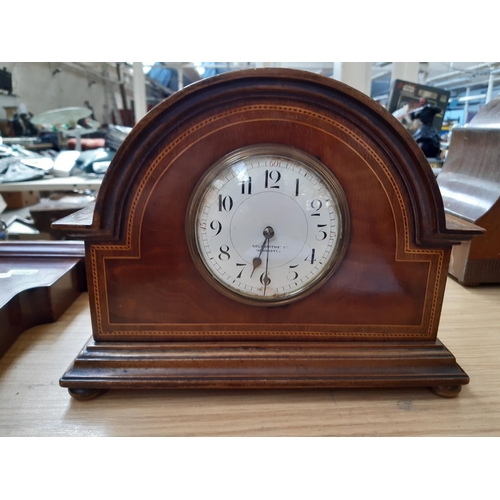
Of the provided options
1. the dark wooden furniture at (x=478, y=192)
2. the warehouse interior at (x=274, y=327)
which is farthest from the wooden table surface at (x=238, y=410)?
the dark wooden furniture at (x=478, y=192)

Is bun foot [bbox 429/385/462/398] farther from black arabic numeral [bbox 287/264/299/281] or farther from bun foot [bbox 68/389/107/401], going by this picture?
bun foot [bbox 68/389/107/401]

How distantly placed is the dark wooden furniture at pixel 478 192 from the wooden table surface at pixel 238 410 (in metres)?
0.41

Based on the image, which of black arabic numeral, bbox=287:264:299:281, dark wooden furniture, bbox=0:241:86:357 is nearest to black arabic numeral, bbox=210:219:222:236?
black arabic numeral, bbox=287:264:299:281

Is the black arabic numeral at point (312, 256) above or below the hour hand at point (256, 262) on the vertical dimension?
above

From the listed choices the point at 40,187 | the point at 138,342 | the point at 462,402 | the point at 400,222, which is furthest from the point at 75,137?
the point at 462,402

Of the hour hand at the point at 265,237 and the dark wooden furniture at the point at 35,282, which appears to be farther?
the dark wooden furniture at the point at 35,282

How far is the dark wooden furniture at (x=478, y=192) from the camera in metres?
1.08

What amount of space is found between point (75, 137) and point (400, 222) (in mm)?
2045

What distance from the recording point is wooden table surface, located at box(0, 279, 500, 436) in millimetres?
633

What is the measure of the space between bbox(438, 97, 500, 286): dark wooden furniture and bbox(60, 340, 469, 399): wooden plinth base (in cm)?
51

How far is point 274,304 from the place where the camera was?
72cm

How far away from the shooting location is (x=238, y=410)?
2.21ft

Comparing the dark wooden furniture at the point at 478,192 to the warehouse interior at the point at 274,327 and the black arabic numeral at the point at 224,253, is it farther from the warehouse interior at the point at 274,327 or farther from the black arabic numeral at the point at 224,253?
the black arabic numeral at the point at 224,253

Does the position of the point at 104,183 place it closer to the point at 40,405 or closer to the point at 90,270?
the point at 90,270
